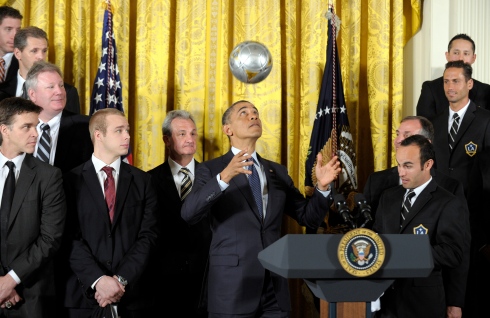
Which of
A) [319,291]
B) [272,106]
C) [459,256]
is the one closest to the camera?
[319,291]

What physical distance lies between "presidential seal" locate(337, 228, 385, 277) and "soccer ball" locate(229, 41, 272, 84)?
255 cm

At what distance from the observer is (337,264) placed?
10.5 ft

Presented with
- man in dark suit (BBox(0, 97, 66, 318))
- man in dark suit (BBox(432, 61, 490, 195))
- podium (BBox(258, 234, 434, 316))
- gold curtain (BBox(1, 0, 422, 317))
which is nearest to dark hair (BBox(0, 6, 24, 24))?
gold curtain (BBox(1, 0, 422, 317))

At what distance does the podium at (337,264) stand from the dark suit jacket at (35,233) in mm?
1530

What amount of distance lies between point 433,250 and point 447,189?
0.63 meters

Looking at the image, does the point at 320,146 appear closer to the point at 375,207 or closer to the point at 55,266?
the point at 375,207

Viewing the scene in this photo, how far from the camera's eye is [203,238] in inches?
207

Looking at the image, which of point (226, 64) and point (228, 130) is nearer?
point (228, 130)

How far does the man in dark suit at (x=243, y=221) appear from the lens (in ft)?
13.8

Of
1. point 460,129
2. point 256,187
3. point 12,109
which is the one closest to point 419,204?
point 256,187

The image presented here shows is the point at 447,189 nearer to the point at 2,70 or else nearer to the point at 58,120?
the point at 58,120

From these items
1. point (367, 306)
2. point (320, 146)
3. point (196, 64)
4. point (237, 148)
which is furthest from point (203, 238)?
point (367, 306)

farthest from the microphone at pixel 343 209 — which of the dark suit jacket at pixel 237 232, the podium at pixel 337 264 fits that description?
the dark suit jacket at pixel 237 232

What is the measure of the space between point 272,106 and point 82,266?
8.08 ft
